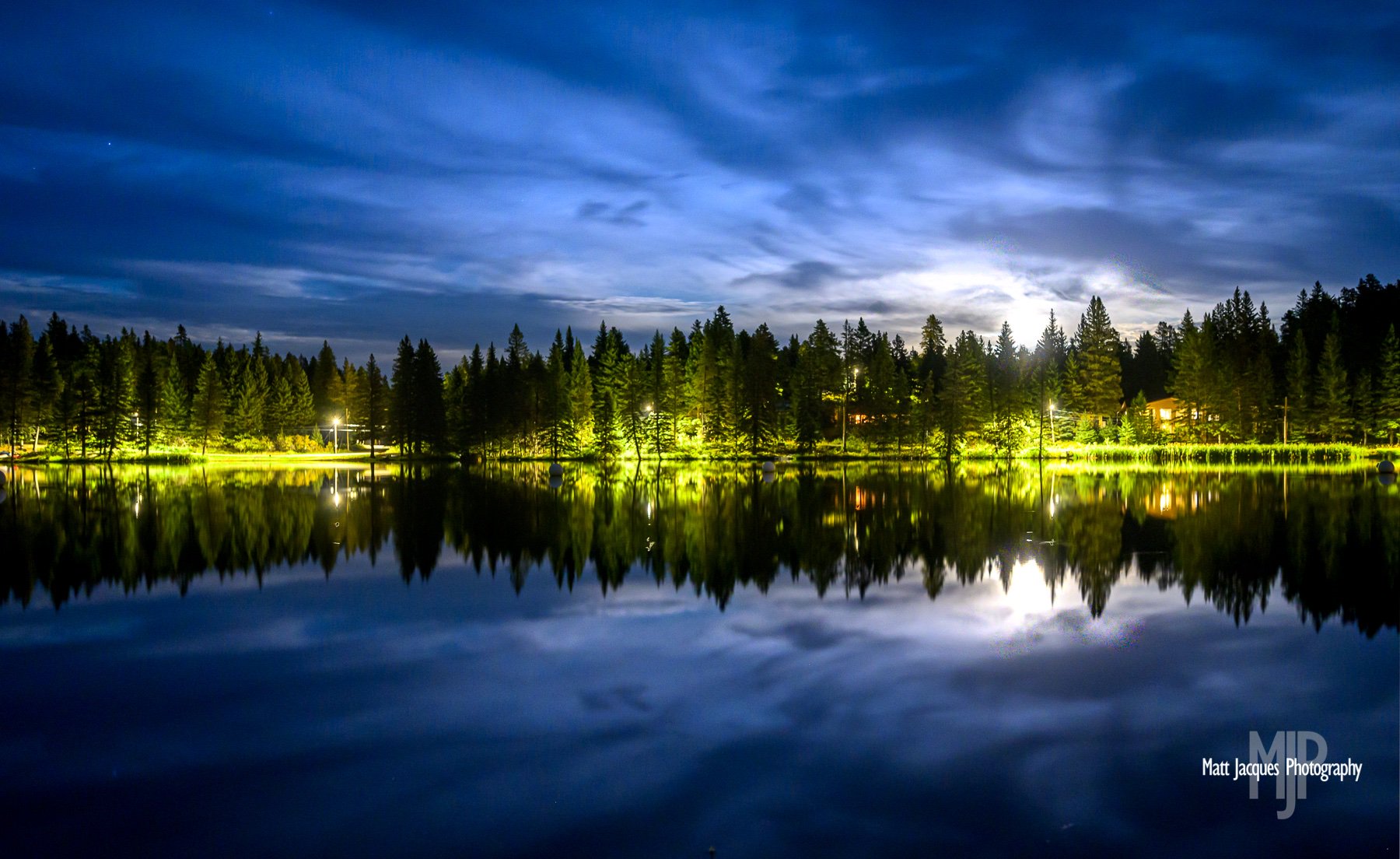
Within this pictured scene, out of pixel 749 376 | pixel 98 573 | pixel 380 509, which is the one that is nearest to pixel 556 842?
pixel 98 573

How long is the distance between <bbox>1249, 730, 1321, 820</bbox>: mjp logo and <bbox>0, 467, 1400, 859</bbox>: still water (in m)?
0.11

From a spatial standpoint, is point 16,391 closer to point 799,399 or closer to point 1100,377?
point 799,399

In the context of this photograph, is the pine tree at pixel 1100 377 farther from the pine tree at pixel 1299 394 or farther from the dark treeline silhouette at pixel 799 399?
the pine tree at pixel 1299 394

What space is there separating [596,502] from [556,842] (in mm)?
32747

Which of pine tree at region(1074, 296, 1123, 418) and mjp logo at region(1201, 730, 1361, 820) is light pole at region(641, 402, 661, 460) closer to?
pine tree at region(1074, 296, 1123, 418)

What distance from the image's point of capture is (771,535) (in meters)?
26.8

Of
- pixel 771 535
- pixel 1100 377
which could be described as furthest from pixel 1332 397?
pixel 771 535

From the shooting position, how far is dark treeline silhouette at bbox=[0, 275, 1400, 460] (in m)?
92.3

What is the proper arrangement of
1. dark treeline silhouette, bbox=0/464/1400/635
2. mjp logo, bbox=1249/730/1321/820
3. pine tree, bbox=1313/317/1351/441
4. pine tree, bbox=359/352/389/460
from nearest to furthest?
mjp logo, bbox=1249/730/1321/820 → dark treeline silhouette, bbox=0/464/1400/635 → pine tree, bbox=1313/317/1351/441 → pine tree, bbox=359/352/389/460

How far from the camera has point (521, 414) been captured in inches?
3920

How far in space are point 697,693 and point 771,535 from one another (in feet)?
51.5

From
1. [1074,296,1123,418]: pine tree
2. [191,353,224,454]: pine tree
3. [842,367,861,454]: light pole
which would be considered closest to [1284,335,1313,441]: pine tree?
[1074,296,1123,418]: pine tree

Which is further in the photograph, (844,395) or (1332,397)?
(844,395)

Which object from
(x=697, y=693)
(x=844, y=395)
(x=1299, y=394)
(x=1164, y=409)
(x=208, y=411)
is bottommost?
(x=697, y=693)
